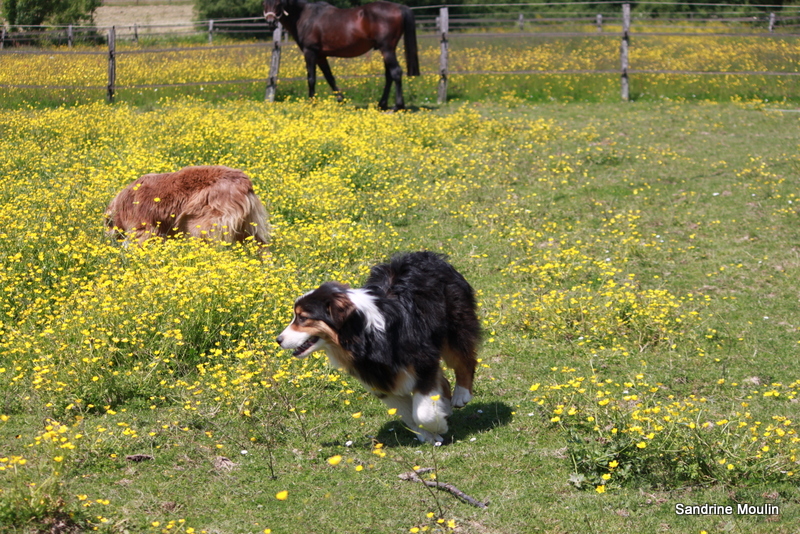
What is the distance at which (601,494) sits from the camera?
4.01 m

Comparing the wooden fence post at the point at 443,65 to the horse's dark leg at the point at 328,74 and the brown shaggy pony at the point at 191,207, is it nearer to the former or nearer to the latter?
the horse's dark leg at the point at 328,74

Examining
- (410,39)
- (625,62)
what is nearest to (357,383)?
(410,39)

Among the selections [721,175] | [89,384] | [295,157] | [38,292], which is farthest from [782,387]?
[295,157]

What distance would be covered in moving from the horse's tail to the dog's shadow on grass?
39.4ft

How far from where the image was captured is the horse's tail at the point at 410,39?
16.2m

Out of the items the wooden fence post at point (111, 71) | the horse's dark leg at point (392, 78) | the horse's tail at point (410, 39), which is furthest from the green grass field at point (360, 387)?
the wooden fence post at point (111, 71)

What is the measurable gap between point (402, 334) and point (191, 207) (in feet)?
11.6

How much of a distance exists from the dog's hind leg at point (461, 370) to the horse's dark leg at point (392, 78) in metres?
11.7

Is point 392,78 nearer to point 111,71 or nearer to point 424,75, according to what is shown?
point 424,75

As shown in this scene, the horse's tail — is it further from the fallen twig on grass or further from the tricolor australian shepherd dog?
the fallen twig on grass

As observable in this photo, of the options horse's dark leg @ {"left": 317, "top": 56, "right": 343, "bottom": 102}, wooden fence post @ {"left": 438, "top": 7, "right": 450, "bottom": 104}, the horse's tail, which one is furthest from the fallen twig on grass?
wooden fence post @ {"left": 438, "top": 7, "right": 450, "bottom": 104}

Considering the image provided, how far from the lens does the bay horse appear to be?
52.6 feet

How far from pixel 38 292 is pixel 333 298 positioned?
3037mm

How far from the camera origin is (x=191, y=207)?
7.29 metres
